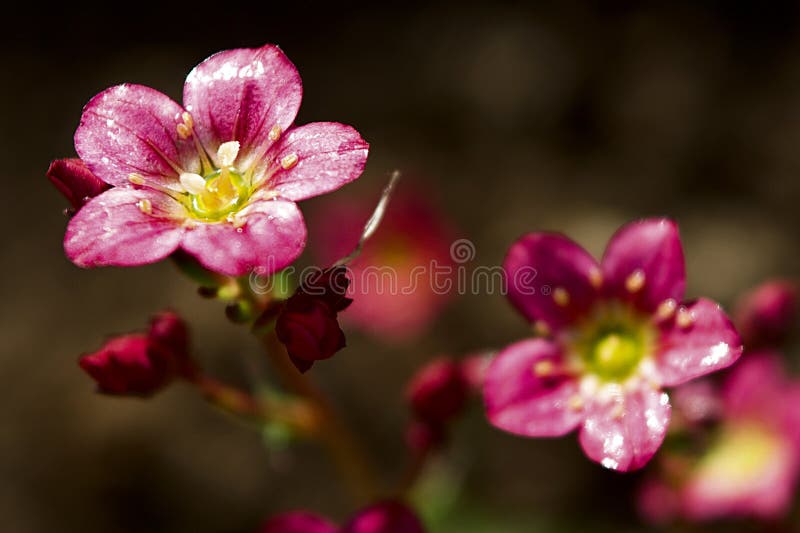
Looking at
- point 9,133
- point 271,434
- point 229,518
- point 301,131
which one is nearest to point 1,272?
point 9,133

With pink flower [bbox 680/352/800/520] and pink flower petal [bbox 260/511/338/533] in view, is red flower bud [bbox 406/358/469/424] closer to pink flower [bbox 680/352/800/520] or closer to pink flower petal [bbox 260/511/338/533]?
pink flower petal [bbox 260/511/338/533]

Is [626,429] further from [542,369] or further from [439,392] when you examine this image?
[439,392]

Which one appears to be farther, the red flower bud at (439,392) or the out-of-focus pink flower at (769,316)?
the out-of-focus pink flower at (769,316)

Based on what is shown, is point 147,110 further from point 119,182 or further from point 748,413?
point 748,413

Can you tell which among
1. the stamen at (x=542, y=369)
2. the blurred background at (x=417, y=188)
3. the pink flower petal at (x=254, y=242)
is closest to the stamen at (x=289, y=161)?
the pink flower petal at (x=254, y=242)

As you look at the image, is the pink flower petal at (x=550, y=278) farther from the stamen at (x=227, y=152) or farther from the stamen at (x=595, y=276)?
the stamen at (x=227, y=152)

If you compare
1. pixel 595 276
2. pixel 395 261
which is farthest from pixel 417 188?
pixel 595 276
